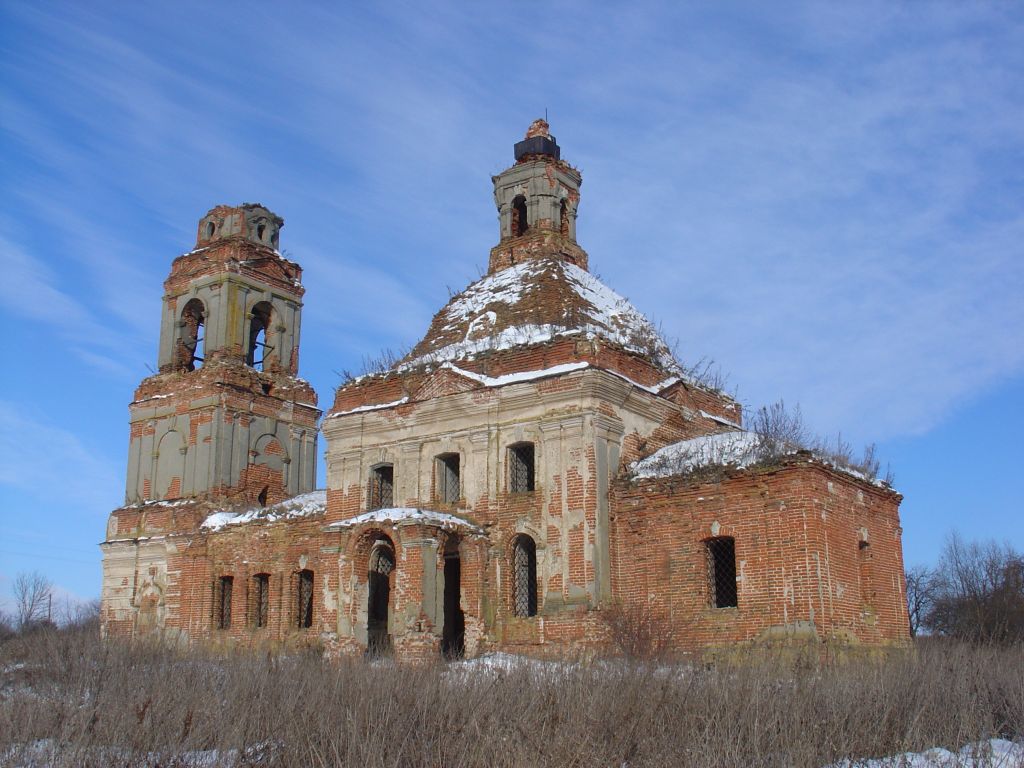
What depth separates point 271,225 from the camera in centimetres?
3138

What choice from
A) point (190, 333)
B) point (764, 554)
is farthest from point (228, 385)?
point (764, 554)

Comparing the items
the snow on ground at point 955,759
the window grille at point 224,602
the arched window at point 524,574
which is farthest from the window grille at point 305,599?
the snow on ground at point 955,759

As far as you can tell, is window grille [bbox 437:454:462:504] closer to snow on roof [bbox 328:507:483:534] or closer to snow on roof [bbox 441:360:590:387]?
snow on roof [bbox 328:507:483:534]

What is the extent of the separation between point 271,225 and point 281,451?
6937 mm

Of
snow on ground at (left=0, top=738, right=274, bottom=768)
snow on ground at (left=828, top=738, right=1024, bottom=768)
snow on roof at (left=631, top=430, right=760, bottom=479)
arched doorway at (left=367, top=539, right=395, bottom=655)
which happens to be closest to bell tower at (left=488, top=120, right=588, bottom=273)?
snow on roof at (left=631, top=430, right=760, bottom=479)

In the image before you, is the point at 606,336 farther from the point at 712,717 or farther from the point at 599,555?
the point at 712,717

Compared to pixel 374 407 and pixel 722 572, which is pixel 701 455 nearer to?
pixel 722 572

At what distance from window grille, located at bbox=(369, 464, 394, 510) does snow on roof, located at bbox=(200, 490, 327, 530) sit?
6.15 feet

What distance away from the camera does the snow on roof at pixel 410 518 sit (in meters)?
18.6

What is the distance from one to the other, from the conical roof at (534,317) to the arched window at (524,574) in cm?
383

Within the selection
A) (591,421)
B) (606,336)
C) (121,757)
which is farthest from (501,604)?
(121,757)

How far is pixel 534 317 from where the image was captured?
A: 21359mm

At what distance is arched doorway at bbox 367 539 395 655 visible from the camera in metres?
19.5

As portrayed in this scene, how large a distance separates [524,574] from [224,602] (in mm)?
8934
